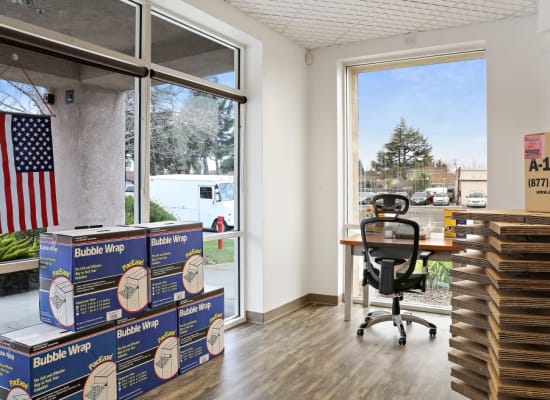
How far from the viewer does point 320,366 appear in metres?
3.38

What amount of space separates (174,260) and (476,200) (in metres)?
3.22

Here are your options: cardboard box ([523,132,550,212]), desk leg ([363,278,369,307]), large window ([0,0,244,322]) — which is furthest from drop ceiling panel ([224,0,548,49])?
desk leg ([363,278,369,307])

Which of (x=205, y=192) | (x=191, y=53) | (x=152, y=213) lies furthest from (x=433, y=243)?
(x=191, y=53)

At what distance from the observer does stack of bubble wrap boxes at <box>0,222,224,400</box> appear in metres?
2.39

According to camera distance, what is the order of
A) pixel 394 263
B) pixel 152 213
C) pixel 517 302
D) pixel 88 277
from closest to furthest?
pixel 517 302 → pixel 88 277 → pixel 152 213 → pixel 394 263

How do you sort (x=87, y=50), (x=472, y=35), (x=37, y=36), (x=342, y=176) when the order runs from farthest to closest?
(x=342, y=176) < (x=472, y=35) < (x=87, y=50) < (x=37, y=36)

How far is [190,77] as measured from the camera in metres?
3.89

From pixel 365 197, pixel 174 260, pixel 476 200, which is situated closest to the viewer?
pixel 174 260

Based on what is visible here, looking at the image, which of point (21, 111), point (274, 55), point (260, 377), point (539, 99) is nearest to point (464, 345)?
→ point (260, 377)

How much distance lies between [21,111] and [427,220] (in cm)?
398

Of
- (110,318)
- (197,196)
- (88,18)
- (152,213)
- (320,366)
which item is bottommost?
(320,366)

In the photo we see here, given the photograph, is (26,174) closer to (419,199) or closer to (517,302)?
(517,302)

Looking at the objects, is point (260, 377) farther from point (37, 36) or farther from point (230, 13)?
point (230, 13)

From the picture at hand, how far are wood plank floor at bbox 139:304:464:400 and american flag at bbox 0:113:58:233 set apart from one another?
133cm
